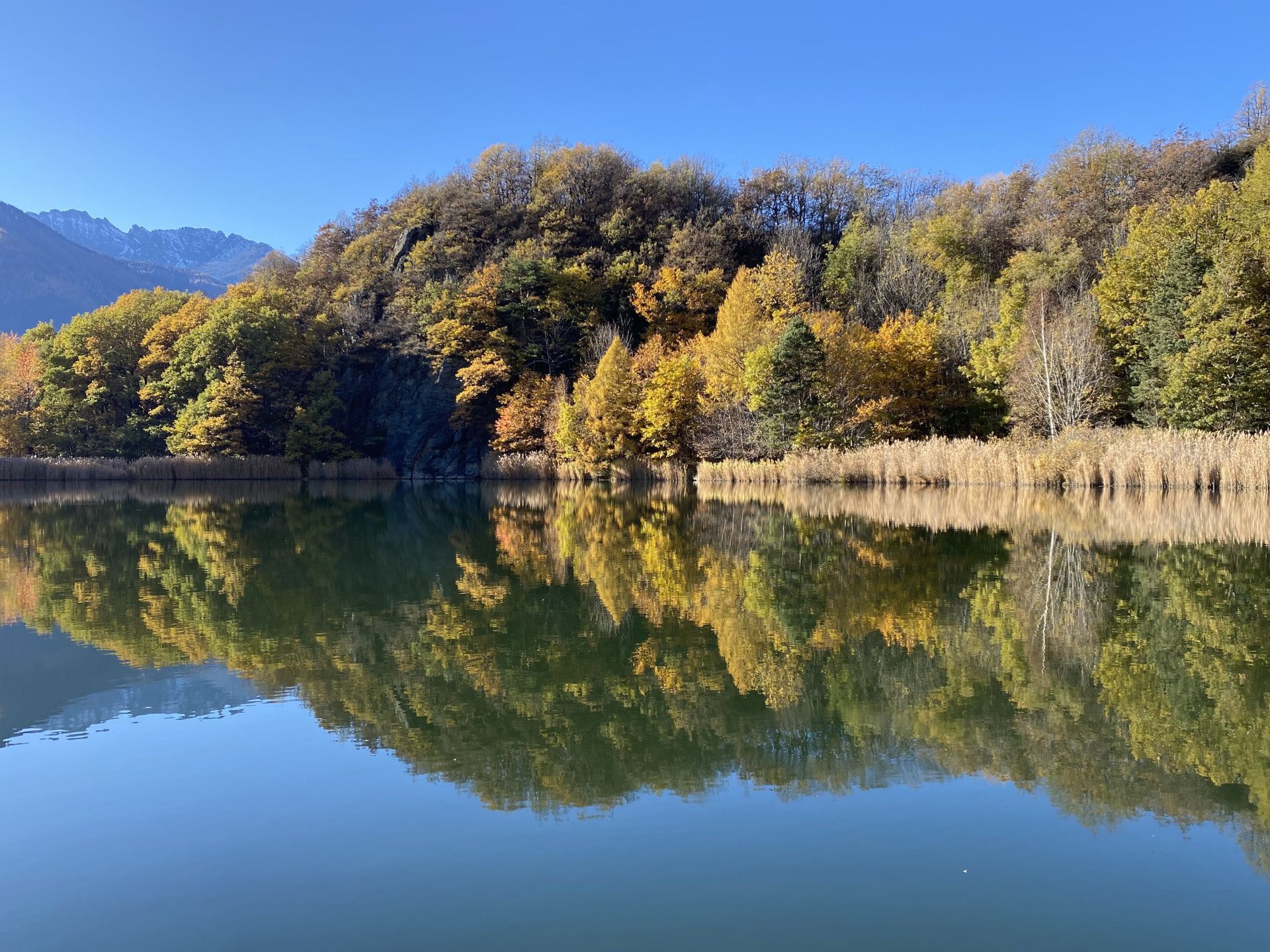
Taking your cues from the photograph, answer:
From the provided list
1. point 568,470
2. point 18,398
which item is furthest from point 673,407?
point 18,398

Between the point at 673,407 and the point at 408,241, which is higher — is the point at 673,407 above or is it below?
below

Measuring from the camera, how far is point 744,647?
22.7 ft

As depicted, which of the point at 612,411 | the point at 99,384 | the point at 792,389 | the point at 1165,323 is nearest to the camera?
the point at 1165,323

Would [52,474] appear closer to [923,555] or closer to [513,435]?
[513,435]

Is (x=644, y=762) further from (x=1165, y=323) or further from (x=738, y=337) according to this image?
(x=1165, y=323)

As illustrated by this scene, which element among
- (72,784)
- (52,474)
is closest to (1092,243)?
(72,784)

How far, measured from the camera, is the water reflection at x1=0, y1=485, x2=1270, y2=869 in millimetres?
4547

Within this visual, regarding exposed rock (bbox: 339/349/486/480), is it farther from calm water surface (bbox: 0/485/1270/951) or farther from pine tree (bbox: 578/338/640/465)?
calm water surface (bbox: 0/485/1270/951)

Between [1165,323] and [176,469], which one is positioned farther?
[176,469]

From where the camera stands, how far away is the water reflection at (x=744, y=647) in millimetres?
4547

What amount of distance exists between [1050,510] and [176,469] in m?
39.9

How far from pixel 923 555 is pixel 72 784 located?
32.4 ft

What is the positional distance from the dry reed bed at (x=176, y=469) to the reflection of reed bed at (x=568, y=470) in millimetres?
6077

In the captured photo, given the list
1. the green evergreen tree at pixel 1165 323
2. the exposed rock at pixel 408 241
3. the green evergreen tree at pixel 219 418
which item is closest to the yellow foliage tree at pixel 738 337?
the green evergreen tree at pixel 1165 323
